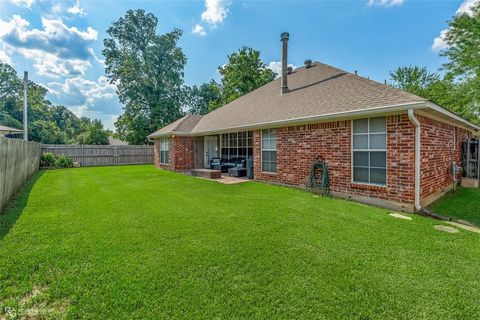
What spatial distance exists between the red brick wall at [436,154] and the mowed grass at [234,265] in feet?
5.79

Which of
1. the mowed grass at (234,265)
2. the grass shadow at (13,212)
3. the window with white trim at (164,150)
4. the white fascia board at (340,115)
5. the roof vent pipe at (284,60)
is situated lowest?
the mowed grass at (234,265)

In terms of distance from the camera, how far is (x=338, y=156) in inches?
287

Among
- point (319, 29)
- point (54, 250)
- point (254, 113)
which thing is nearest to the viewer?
point (54, 250)

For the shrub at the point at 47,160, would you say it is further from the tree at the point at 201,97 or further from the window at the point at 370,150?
the tree at the point at 201,97

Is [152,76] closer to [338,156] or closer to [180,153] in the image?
[180,153]

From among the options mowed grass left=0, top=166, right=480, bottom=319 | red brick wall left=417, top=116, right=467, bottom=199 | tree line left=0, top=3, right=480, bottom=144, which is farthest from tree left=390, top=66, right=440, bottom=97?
mowed grass left=0, top=166, right=480, bottom=319

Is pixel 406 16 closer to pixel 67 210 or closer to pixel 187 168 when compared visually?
pixel 187 168

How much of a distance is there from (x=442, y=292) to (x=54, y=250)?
5204 millimetres

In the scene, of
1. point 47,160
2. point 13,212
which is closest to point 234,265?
point 13,212

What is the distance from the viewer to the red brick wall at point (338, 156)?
5.93 m

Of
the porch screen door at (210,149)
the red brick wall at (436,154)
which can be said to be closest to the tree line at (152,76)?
the porch screen door at (210,149)

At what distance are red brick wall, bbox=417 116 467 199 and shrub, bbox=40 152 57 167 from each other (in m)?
20.7

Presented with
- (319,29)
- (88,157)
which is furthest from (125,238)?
(88,157)

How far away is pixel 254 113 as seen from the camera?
1159 centimetres
